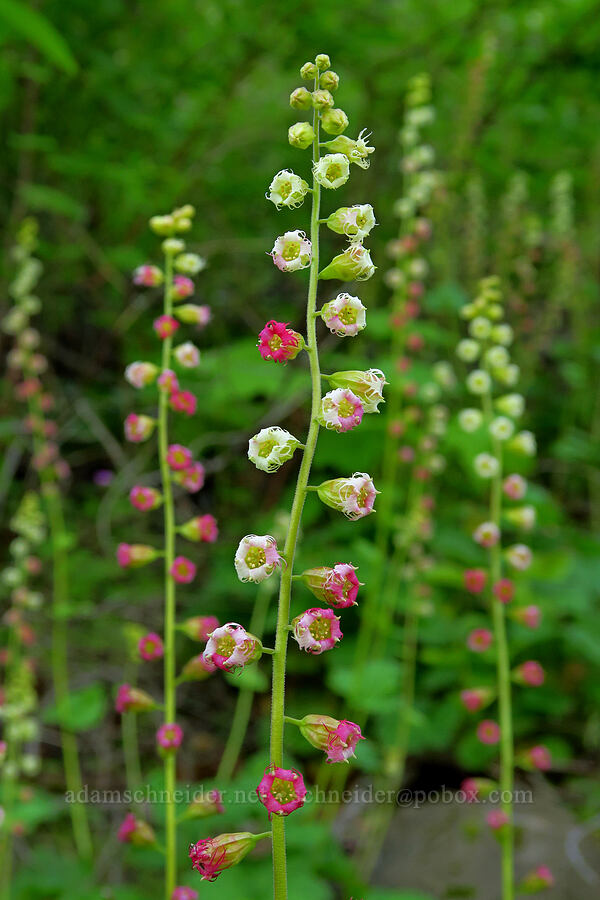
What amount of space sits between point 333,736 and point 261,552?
0.84 feet

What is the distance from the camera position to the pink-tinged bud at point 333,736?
93cm

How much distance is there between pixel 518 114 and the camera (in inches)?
158

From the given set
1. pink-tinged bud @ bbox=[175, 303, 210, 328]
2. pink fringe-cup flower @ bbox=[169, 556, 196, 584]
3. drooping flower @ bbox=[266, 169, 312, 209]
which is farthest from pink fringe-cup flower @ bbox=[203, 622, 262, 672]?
pink-tinged bud @ bbox=[175, 303, 210, 328]

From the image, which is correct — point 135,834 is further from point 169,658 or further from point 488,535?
point 488,535

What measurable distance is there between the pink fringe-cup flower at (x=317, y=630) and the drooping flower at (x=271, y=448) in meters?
0.19

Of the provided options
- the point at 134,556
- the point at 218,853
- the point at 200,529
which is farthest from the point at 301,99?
the point at 218,853

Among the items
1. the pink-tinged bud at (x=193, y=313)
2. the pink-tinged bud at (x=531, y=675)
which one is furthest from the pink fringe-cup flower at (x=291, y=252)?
the pink-tinged bud at (x=531, y=675)

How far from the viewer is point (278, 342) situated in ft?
3.24

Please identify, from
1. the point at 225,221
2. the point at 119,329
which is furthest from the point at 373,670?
the point at 225,221

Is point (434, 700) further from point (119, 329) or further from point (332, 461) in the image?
point (119, 329)

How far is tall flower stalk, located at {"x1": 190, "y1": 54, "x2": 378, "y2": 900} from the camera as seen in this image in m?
0.90

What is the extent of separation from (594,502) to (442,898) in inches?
95.8

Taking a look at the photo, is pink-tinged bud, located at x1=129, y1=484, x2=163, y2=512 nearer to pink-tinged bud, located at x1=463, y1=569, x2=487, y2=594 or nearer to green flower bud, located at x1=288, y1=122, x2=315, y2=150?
green flower bud, located at x1=288, y1=122, x2=315, y2=150

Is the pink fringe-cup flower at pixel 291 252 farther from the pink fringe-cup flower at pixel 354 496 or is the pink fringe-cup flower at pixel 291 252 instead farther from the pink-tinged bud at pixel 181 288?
the pink-tinged bud at pixel 181 288
